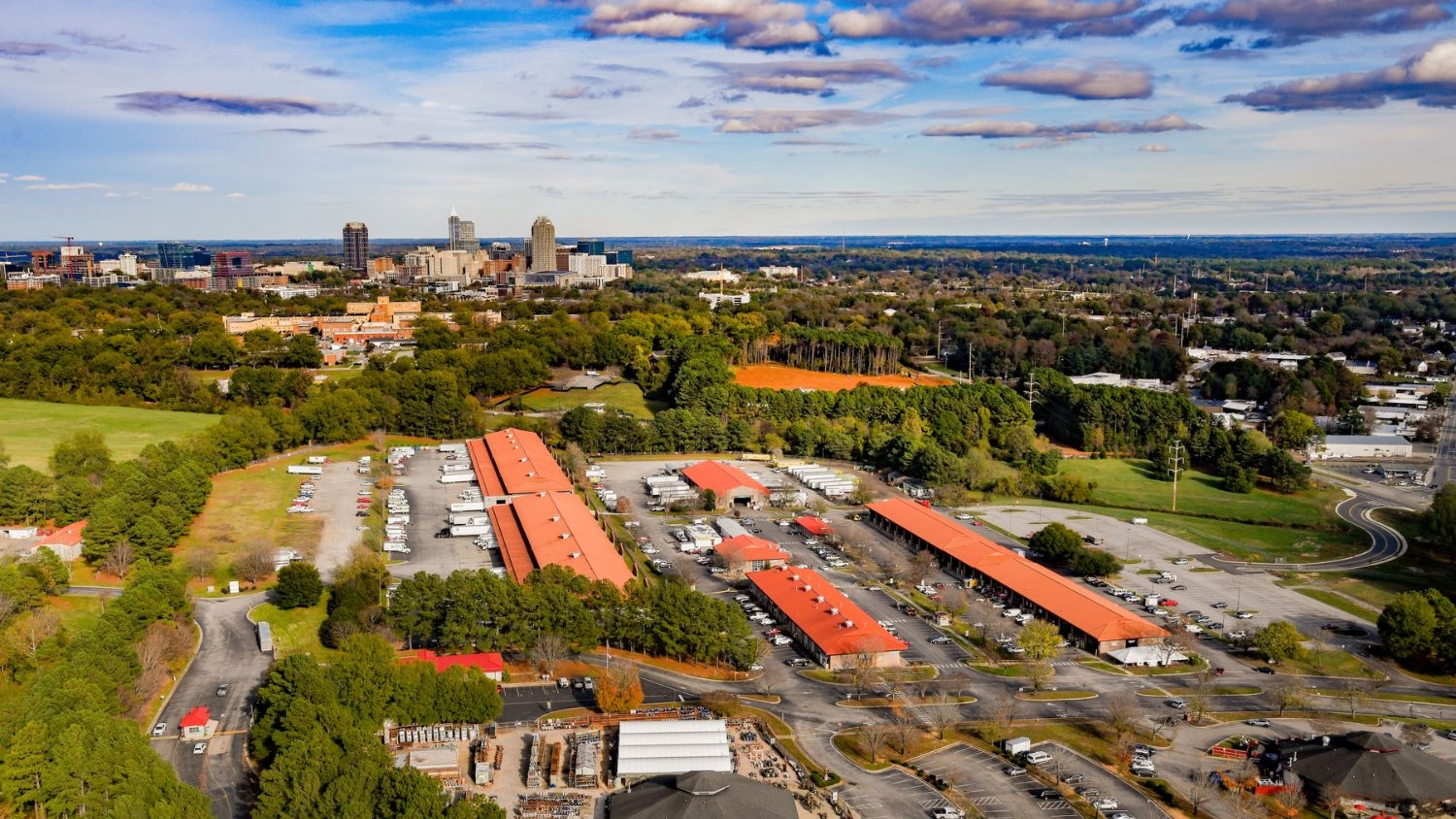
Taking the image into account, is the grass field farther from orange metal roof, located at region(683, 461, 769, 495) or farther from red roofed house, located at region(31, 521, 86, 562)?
red roofed house, located at region(31, 521, 86, 562)

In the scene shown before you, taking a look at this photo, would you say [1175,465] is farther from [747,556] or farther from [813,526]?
[747,556]

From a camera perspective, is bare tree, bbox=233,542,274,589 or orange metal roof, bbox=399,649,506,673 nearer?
orange metal roof, bbox=399,649,506,673

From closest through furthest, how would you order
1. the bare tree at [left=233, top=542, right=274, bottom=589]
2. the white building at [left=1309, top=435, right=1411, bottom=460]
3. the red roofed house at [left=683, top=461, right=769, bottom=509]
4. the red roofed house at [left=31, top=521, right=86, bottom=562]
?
the bare tree at [left=233, top=542, right=274, bottom=589]
the red roofed house at [left=31, top=521, right=86, bottom=562]
the red roofed house at [left=683, top=461, right=769, bottom=509]
the white building at [left=1309, top=435, right=1411, bottom=460]

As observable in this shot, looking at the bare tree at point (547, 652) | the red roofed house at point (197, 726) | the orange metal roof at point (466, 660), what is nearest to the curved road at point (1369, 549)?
the bare tree at point (547, 652)

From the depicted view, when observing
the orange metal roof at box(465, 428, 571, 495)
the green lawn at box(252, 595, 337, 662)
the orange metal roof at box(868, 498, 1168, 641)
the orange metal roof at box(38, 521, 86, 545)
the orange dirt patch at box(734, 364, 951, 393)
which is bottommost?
the green lawn at box(252, 595, 337, 662)

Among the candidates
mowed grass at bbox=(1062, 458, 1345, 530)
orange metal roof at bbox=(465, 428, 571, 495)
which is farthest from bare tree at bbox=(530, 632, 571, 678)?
mowed grass at bbox=(1062, 458, 1345, 530)

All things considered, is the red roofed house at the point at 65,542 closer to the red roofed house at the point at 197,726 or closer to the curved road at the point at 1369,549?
the red roofed house at the point at 197,726
